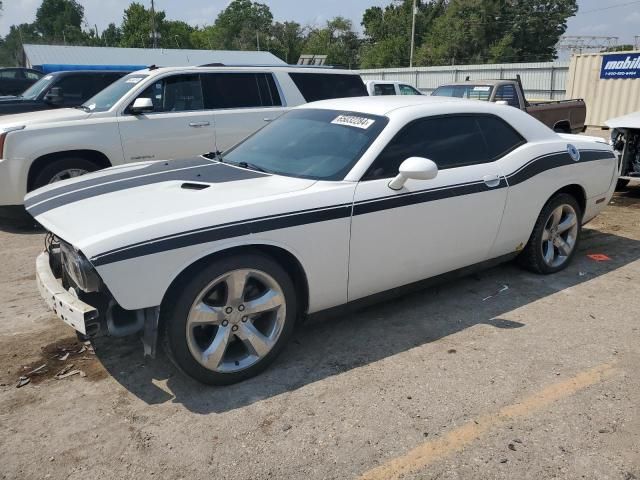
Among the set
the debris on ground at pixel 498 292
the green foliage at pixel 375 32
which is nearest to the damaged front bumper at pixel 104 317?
the debris on ground at pixel 498 292

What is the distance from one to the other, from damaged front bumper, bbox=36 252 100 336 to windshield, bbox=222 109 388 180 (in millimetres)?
1489

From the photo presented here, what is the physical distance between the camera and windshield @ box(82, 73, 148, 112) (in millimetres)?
6895

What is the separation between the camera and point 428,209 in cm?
373

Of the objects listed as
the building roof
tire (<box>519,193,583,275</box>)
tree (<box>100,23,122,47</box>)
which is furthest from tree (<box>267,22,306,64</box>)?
tire (<box>519,193,583,275</box>)

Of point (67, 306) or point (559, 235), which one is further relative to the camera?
point (559, 235)

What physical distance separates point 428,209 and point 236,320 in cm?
153

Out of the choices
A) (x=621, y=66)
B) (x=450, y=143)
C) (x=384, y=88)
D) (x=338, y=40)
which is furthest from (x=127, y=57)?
(x=338, y=40)

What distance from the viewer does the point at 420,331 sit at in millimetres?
3848

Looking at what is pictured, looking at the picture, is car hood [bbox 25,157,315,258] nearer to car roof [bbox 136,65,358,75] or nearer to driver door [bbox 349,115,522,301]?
driver door [bbox 349,115,522,301]

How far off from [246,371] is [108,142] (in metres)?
4.54

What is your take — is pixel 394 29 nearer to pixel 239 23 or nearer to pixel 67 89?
pixel 239 23

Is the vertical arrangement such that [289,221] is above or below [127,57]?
below

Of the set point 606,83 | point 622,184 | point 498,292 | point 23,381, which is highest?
point 606,83

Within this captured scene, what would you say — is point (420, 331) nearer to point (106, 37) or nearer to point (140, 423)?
point (140, 423)
